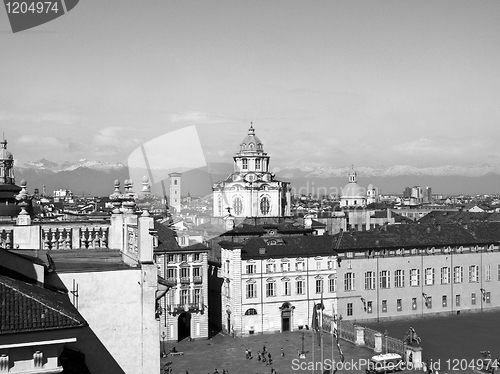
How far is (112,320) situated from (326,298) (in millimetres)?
45407

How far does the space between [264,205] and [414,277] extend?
31.5 m

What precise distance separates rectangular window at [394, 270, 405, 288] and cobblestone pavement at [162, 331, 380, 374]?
9978 mm

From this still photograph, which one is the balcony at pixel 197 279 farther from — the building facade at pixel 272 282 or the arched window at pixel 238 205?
the arched window at pixel 238 205

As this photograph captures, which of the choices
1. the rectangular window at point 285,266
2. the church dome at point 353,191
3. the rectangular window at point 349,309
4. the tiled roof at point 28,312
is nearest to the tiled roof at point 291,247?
the rectangular window at point 285,266

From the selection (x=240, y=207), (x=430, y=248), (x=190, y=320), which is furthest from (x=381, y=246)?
(x=240, y=207)

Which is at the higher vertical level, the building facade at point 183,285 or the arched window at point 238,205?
the arched window at point 238,205

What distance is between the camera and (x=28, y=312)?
9992 mm

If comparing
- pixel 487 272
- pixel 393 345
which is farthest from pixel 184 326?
pixel 487 272

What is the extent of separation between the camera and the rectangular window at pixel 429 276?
2451 inches

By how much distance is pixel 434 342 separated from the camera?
50.8 meters

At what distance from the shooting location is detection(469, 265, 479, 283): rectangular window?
2547 inches

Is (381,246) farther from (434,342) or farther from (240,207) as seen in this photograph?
(240,207)

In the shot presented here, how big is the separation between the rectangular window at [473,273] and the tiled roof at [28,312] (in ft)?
197

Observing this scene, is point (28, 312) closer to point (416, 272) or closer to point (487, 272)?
point (416, 272)
